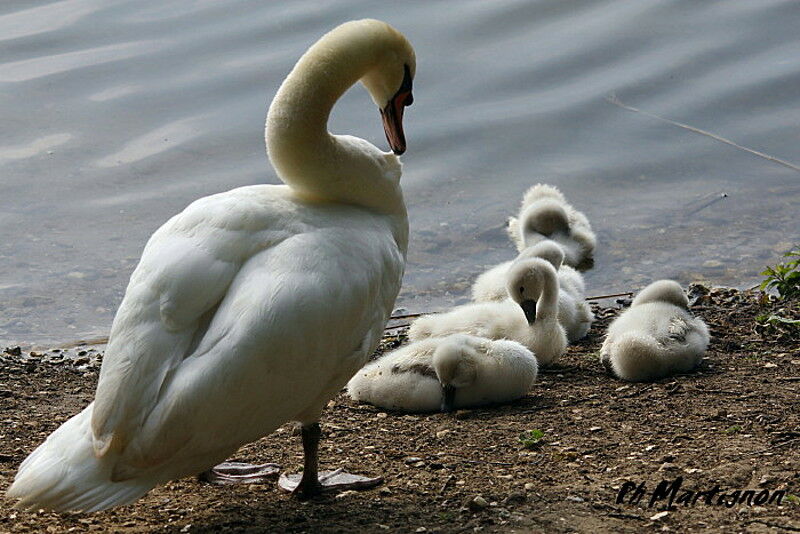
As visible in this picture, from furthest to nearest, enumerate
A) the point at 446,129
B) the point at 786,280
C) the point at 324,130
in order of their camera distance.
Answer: the point at 446,129, the point at 786,280, the point at 324,130

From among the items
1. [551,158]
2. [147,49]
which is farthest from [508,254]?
[147,49]

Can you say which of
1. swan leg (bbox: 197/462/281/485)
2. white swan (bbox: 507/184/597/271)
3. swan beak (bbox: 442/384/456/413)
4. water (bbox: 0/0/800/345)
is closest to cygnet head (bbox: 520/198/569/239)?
white swan (bbox: 507/184/597/271)

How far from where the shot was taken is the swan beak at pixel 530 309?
21.2 ft

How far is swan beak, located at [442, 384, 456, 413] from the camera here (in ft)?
18.6

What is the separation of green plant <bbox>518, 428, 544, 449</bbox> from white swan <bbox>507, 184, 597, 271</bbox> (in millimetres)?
3255

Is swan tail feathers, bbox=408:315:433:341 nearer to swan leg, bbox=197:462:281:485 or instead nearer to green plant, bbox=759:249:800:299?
swan leg, bbox=197:462:281:485

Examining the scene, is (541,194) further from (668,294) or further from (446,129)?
(668,294)

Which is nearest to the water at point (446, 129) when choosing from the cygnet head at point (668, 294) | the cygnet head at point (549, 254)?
the cygnet head at point (549, 254)

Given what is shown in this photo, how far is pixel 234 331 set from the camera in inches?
155

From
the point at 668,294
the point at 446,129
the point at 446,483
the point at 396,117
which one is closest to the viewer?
the point at 446,483

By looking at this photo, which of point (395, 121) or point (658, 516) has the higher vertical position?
point (395, 121)

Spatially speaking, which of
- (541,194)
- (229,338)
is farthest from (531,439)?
(541,194)

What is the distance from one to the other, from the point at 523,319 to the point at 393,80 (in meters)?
1.90

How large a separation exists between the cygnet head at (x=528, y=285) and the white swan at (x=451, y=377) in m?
0.61
